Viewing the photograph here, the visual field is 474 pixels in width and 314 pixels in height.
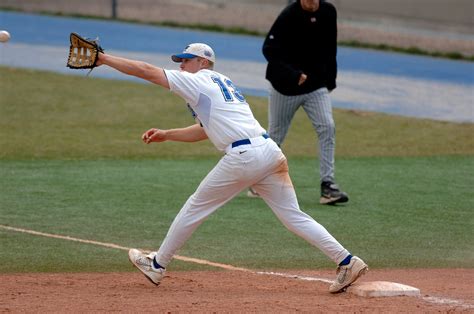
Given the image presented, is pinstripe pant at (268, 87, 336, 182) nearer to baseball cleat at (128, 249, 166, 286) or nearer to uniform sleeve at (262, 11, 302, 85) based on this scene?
uniform sleeve at (262, 11, 302, 85)

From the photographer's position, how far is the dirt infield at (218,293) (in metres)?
6.99

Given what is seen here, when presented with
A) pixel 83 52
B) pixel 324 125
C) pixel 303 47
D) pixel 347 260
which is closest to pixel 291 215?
pixel 347 260

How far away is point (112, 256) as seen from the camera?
895cm

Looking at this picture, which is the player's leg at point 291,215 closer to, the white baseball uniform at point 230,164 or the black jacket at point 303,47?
the white baseball uniform at point 230,164

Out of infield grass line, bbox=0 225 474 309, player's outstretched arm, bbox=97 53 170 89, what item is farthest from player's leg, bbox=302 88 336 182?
player's outstretched arm, bbox=97 53 170 89

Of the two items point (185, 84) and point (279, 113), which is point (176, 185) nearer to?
point (279, 113)

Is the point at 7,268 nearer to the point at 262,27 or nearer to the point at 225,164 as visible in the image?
the point at 225,164

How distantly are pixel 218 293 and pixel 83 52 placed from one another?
2.01 m

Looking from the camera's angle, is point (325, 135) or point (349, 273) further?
point (325, 135)

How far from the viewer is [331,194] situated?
11.1 meters

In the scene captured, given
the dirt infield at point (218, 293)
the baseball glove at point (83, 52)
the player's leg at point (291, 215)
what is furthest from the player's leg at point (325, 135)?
the baseball glove at point (83, 52)

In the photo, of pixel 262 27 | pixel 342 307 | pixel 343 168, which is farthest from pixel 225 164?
pixel 262 27

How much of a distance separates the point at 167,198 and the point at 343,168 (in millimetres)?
3173

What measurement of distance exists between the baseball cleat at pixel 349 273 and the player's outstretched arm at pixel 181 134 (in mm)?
1507
